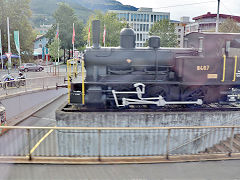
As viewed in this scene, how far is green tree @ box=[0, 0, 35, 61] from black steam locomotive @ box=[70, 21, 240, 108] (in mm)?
44084

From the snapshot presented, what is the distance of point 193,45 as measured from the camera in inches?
405

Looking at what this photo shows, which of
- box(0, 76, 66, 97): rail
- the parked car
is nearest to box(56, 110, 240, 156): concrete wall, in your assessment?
box(0, 76, 66, 97): rail

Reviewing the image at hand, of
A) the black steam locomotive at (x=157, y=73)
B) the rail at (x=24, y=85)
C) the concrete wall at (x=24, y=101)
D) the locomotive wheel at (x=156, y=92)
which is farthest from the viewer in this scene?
the rail at (x=24, y=85)

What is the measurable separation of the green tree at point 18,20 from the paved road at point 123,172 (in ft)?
156

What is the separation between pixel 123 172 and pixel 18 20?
50753 mm

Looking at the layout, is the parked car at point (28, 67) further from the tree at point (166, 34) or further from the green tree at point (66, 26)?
the tree at point (166, 34)

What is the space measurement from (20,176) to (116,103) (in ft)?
16.7

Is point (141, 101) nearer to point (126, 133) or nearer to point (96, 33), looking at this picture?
point (126, 133)

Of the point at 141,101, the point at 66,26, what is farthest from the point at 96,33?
the point at 66,26

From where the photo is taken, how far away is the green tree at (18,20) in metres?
45.8

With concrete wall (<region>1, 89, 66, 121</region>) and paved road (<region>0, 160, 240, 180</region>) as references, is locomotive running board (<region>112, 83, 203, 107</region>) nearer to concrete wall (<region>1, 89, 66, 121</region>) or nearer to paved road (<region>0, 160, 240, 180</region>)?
paved road (<region>0, 160, 240, 180</region>)

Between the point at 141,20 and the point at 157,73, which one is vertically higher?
the point at 141,20

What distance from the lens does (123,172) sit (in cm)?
529

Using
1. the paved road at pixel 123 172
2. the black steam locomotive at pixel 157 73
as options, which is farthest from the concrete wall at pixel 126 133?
the paved road at pixel 123 172
